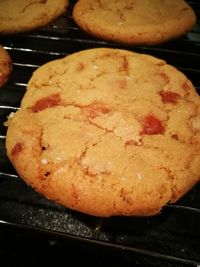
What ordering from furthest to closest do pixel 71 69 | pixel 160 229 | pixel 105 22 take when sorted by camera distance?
1. pixel 105 22
2. pixel 71 69
3. pixel 160 229

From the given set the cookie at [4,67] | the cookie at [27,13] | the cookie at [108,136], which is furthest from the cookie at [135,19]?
the cookie at [4,67]

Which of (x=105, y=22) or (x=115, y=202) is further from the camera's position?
(x=105, y=22)

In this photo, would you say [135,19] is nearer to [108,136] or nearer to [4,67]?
[4,67]

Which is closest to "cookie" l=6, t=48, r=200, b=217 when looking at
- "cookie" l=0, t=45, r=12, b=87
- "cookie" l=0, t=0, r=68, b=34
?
"cookie" l=0, t=45, r=12, b=87

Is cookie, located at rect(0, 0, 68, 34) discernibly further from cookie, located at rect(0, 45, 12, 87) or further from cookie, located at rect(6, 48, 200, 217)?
cookie, located at rect(6, 48, 200, 217)

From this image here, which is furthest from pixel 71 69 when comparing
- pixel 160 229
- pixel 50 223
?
pixel 160 229

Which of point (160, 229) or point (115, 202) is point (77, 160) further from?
point (160, 229)
